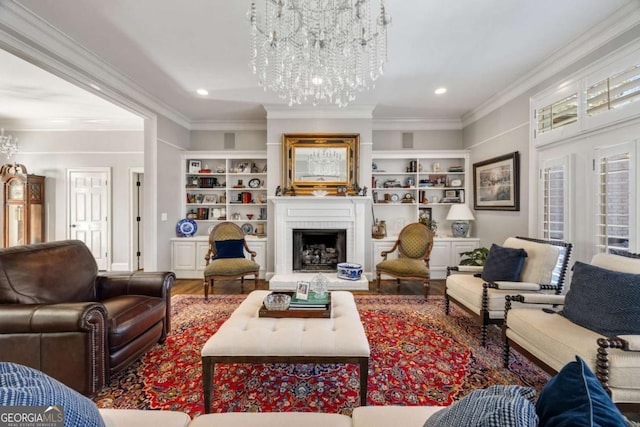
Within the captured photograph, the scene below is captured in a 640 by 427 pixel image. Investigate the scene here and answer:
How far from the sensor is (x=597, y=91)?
2766 millimetres

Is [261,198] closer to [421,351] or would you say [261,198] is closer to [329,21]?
[329,21]

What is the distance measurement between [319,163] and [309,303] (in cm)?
298

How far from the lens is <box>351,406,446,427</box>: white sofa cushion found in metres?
1.07

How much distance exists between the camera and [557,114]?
3266 mm

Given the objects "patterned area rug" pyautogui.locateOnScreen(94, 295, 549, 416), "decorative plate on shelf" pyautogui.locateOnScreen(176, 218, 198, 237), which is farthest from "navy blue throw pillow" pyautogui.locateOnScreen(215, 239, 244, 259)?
"patterned area rug" pyautogui.locateOnScreen(94, 295, 549, 416)

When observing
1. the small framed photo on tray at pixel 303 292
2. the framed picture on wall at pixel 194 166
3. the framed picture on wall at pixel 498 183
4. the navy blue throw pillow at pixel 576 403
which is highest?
the framed picture on wall at pixel 194 166

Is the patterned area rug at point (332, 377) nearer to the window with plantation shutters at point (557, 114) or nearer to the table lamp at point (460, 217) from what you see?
the table lamp at point (460, 217)

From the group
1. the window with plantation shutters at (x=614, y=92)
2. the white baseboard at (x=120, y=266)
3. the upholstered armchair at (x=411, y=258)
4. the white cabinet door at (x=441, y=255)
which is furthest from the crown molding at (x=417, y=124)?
the white baseboard at (x=120, y=266)

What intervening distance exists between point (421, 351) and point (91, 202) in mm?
6739

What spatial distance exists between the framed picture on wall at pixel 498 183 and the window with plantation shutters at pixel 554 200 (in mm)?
455

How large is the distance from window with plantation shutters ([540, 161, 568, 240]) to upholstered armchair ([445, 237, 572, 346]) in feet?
1.85

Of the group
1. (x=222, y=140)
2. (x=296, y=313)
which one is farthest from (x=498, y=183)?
(x=222, y=140)

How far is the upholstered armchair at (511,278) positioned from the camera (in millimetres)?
2605

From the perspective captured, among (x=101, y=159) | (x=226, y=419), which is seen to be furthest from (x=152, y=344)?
(x=101, y=159)
